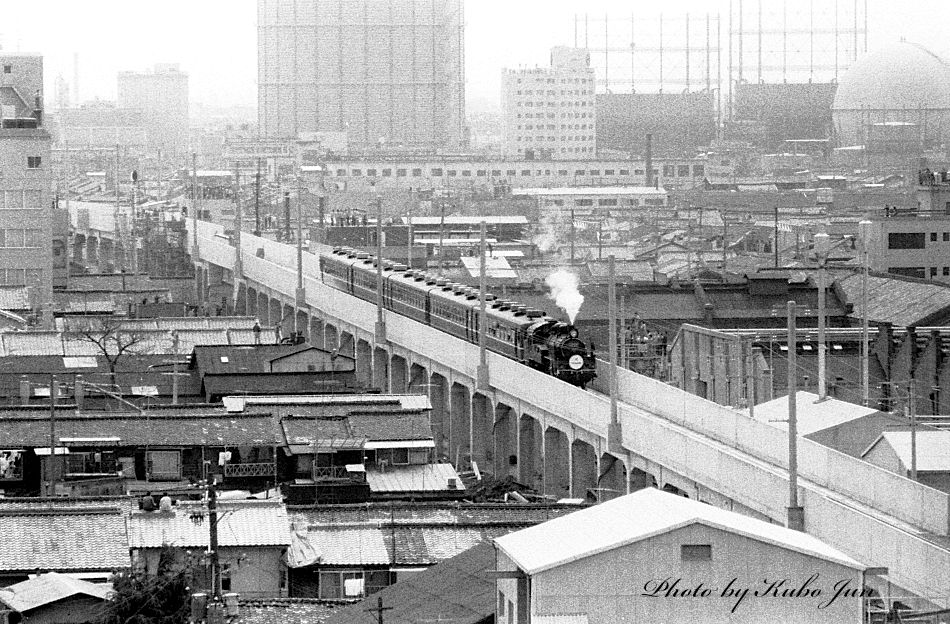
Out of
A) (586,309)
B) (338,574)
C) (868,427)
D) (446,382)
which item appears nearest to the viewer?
(338,574)

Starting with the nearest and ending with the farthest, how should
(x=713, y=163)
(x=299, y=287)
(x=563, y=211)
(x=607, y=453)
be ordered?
(x=607, y=453), (x=299, y=287), (x=563, y=211), (x=713, y=163)

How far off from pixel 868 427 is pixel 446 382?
18883 mm

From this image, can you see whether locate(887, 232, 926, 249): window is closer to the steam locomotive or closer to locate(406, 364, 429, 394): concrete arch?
the steam locomotive

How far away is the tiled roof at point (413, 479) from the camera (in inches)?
1184

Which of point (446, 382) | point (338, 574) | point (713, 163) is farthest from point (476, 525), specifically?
point (713, 163)

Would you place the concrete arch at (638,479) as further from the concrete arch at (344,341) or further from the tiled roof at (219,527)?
the concrete arch at (344,341)

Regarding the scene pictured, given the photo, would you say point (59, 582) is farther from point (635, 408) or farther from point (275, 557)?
point (635, 408)

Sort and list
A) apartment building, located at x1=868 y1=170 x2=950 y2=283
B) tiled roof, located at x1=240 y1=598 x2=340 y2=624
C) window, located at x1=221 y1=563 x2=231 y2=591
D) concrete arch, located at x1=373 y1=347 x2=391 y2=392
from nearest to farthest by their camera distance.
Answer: tiled roof, located at x1=240 y1=598 x2=340 y2=624
window, located at x1=221 y1=563 x2=231 y2=591
concrete arch, located at x1=373 y1=347 x2=391 y2=392
apartment building, located at x1=868 y1=170 x2=950 y2=283

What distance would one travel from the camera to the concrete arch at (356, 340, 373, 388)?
182ft

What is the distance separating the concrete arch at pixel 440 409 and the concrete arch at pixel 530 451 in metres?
4.25

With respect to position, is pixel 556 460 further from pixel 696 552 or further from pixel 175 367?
pixel 696 552

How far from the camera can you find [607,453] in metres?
34.7

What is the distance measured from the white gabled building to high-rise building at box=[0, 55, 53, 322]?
4746 centimetres

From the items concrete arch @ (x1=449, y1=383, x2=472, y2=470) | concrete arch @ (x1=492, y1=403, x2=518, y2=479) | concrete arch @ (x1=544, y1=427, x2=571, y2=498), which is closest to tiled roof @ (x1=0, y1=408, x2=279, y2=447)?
concrete arch @ (x1=544, y1=427, x2=571, y2=498)
